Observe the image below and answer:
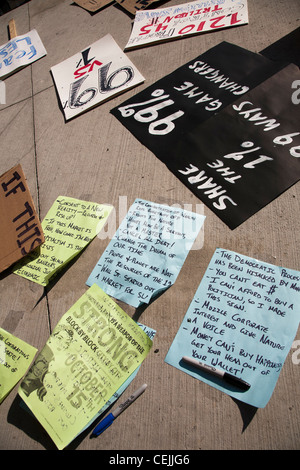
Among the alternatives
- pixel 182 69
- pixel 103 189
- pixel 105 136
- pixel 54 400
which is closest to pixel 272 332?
pixel 54 400

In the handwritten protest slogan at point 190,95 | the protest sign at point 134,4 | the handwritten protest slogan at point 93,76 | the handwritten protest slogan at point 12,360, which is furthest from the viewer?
the protest sign at point 134,4

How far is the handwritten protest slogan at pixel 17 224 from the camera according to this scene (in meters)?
1.50

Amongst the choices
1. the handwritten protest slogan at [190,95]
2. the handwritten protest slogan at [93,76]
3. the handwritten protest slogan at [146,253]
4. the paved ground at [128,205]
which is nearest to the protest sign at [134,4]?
the paved ground at [128,205]

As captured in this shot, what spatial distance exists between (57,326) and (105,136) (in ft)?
3.40

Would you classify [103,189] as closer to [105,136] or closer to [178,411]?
[105,136]

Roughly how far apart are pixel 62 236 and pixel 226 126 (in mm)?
889

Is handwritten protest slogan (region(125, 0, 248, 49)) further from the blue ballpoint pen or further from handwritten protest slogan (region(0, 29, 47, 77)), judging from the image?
the blue ballpoint pen

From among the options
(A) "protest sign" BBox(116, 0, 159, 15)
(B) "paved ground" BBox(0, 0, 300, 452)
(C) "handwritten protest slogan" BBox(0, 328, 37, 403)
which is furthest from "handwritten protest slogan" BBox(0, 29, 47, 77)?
(C) "handwritten protest slogan" BBox(0, 328, 37, 403)

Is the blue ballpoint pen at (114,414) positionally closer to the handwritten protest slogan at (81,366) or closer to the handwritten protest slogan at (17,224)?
the handwritten protest slogan at (81,366)

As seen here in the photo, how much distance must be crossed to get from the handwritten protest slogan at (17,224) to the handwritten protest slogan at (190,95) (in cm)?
62

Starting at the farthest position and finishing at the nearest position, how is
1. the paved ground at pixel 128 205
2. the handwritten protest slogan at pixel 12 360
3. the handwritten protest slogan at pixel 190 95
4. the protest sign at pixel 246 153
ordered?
the handwritten protest slogan at pixel 190 95, the protest sign at pixel 246 153, the handwritten protest slogan at pixel 12 360, the paved ground at pixel 128 205

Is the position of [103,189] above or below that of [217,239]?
above

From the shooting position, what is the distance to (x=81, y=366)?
1.16 metres

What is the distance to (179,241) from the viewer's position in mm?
1372
